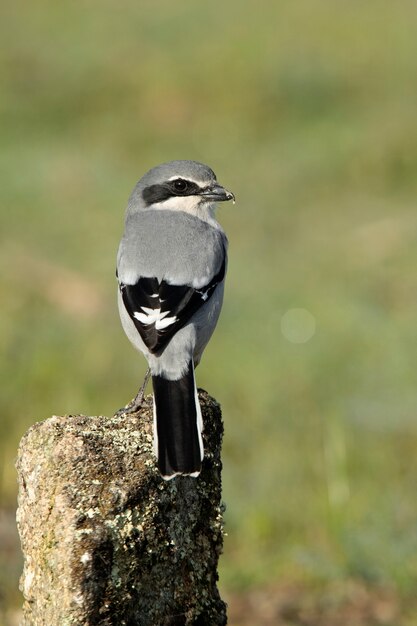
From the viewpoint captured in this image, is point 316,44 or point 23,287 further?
point 316,44

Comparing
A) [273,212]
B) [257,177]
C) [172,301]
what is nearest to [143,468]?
[172,301]

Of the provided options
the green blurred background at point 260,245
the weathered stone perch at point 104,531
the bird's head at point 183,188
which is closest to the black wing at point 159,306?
the weathered stone perch at point 104,531

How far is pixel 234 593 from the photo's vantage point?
7895 millimetres

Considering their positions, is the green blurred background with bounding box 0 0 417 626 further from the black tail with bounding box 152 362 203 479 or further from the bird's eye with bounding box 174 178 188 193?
the black tail with bounding box 152 362 203 479

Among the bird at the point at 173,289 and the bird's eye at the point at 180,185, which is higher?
the bird's eye at the point at 180,185

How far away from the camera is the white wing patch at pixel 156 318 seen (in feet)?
15.9

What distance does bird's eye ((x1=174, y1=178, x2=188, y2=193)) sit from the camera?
5844mm

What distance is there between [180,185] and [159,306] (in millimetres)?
1138

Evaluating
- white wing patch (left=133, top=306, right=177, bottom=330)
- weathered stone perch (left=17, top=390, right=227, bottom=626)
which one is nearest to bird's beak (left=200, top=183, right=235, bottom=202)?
white wing patch (left=133, top=306, right=177, bottom=330)

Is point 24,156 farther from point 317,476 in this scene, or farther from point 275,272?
point 317,476

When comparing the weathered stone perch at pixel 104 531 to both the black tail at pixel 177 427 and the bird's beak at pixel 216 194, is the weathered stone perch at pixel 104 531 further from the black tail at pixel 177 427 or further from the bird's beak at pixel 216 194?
the bird's beak at pixel 216 194

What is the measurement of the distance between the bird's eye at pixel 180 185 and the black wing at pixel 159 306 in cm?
86

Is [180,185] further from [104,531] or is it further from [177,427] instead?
[104,531]

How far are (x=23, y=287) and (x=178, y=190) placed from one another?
6156 mm
